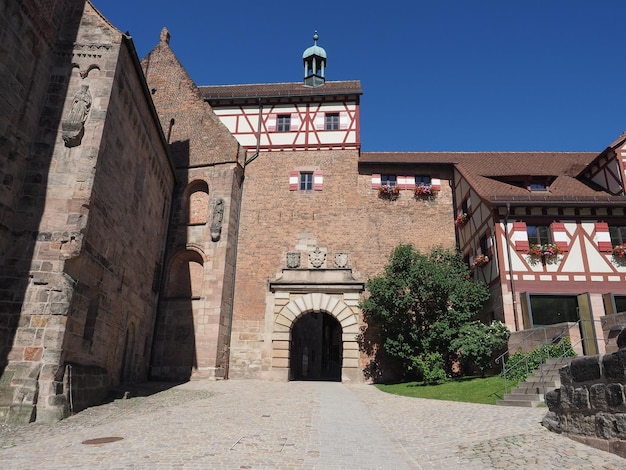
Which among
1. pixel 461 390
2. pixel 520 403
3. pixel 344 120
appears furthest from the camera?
pixel 344 120

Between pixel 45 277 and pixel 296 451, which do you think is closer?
pixel 296 451

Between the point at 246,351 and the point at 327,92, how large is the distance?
12.5 metres

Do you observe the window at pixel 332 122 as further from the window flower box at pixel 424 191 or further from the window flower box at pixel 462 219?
the window flower box at pixel 462 219

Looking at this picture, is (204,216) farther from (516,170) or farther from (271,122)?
(516,170)

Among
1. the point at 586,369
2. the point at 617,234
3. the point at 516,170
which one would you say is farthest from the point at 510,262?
the point at 586,369

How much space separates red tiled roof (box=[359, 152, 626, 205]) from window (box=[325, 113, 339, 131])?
6.32ft

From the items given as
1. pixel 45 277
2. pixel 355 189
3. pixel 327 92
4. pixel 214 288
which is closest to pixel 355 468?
pixel 45 277

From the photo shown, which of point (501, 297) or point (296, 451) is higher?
point (501, 297)

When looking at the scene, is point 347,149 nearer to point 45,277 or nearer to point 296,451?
point 45,277

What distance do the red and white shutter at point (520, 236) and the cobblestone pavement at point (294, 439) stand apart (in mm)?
7634

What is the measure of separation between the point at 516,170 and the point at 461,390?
11.0 m

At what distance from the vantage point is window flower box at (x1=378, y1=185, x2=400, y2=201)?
20.7m

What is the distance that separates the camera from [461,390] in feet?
41.1

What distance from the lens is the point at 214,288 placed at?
705 inches
